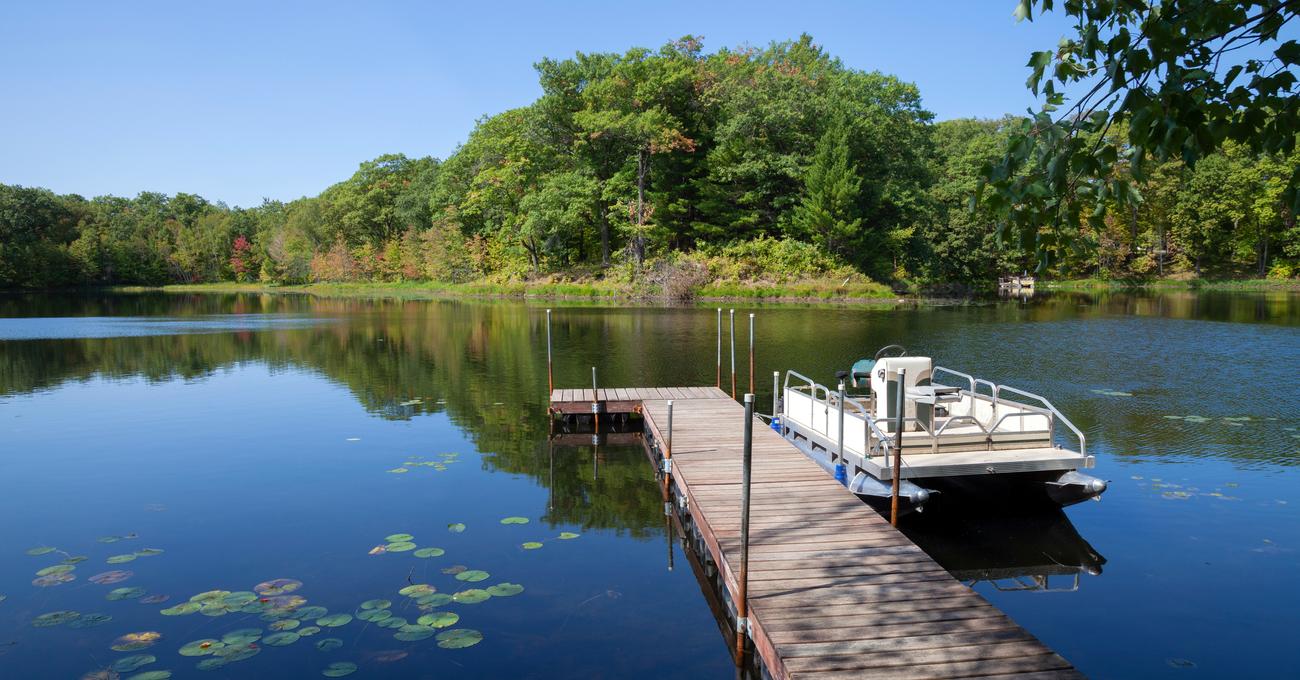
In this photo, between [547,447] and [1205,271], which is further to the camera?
[1205,271]

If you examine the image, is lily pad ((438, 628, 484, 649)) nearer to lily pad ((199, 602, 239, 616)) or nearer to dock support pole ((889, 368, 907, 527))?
lily pad ((199, 602, 239, 616))

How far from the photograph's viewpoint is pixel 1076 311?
43562 mm

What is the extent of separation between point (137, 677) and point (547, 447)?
934cm

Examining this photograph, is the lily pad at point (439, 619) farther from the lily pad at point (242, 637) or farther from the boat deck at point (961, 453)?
the boat deck at point (961, 453)

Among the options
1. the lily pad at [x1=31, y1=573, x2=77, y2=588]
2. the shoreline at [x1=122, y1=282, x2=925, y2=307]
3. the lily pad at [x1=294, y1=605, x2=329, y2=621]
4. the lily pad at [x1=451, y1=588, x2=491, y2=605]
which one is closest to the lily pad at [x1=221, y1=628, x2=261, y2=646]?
the lily pad at [x1=294, y1=605, x2=329, y2=621]

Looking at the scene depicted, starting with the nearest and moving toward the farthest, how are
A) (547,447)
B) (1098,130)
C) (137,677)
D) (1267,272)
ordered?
(1098,130)
(137,677)
(547,447)
(1267,272)

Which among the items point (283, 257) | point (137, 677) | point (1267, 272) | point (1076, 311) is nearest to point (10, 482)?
point (137, 677)

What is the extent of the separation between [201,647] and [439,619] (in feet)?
7.08

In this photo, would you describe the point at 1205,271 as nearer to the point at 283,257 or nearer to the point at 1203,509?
the point at 1203,509

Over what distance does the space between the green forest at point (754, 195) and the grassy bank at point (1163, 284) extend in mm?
1142

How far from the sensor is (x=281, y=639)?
7.34m

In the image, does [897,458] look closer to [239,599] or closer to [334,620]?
[334,620]

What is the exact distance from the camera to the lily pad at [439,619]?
7.62 meters

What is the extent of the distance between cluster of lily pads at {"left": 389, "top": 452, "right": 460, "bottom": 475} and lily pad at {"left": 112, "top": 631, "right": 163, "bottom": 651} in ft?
19.9
